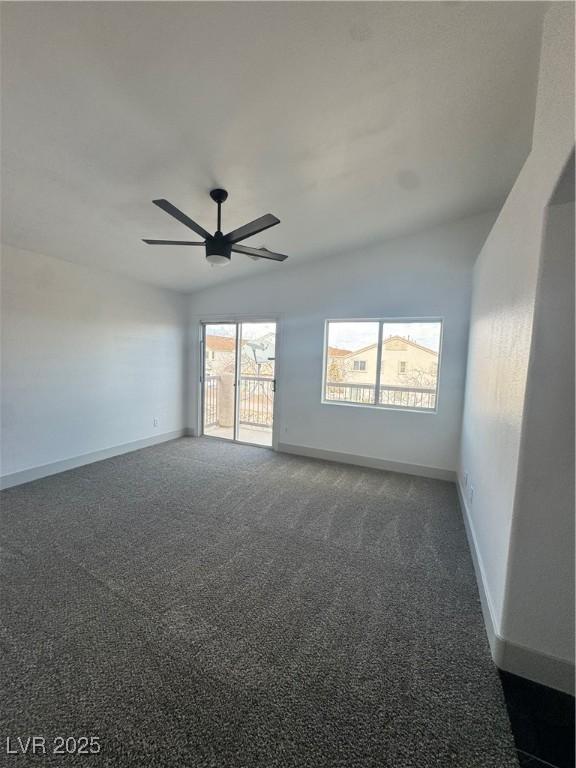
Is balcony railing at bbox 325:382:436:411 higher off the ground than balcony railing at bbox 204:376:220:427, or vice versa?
balcony railing at bbox 325:382:436:411

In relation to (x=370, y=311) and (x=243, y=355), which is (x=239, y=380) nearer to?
(x=243, y=355)

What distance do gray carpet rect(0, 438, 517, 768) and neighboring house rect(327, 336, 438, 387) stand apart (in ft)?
5.45

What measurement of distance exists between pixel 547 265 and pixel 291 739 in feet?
6.94

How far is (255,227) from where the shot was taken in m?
2.28

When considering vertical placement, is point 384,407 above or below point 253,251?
below

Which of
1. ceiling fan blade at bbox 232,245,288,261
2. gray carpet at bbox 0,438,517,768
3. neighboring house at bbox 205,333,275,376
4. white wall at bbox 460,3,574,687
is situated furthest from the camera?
neighboring house at bbox 205,333,275,376

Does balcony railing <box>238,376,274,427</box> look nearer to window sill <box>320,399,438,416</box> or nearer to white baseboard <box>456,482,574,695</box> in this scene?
window sill <box>320,399,438,416</box>

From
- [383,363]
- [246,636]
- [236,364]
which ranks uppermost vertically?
[383,363]

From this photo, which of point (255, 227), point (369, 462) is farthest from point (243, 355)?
point (255, 227)

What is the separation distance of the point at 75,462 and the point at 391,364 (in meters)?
4.17

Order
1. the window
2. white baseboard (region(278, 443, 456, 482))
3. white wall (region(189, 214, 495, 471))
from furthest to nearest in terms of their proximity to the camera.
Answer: the window < white baseboard (region(278, 443, 456, 482)) < white wall (region(189, 214, 495, 471))

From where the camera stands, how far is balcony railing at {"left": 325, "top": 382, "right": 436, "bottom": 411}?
3991 mm

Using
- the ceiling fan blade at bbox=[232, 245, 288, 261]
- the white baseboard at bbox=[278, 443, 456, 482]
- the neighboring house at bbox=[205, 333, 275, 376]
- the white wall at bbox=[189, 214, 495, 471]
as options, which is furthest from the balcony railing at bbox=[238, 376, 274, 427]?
the ceiling fan blade at bbox=[232, 245, 288, 261]

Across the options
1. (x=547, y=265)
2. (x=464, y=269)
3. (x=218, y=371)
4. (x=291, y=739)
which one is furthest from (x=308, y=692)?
(x=218, y=371)
